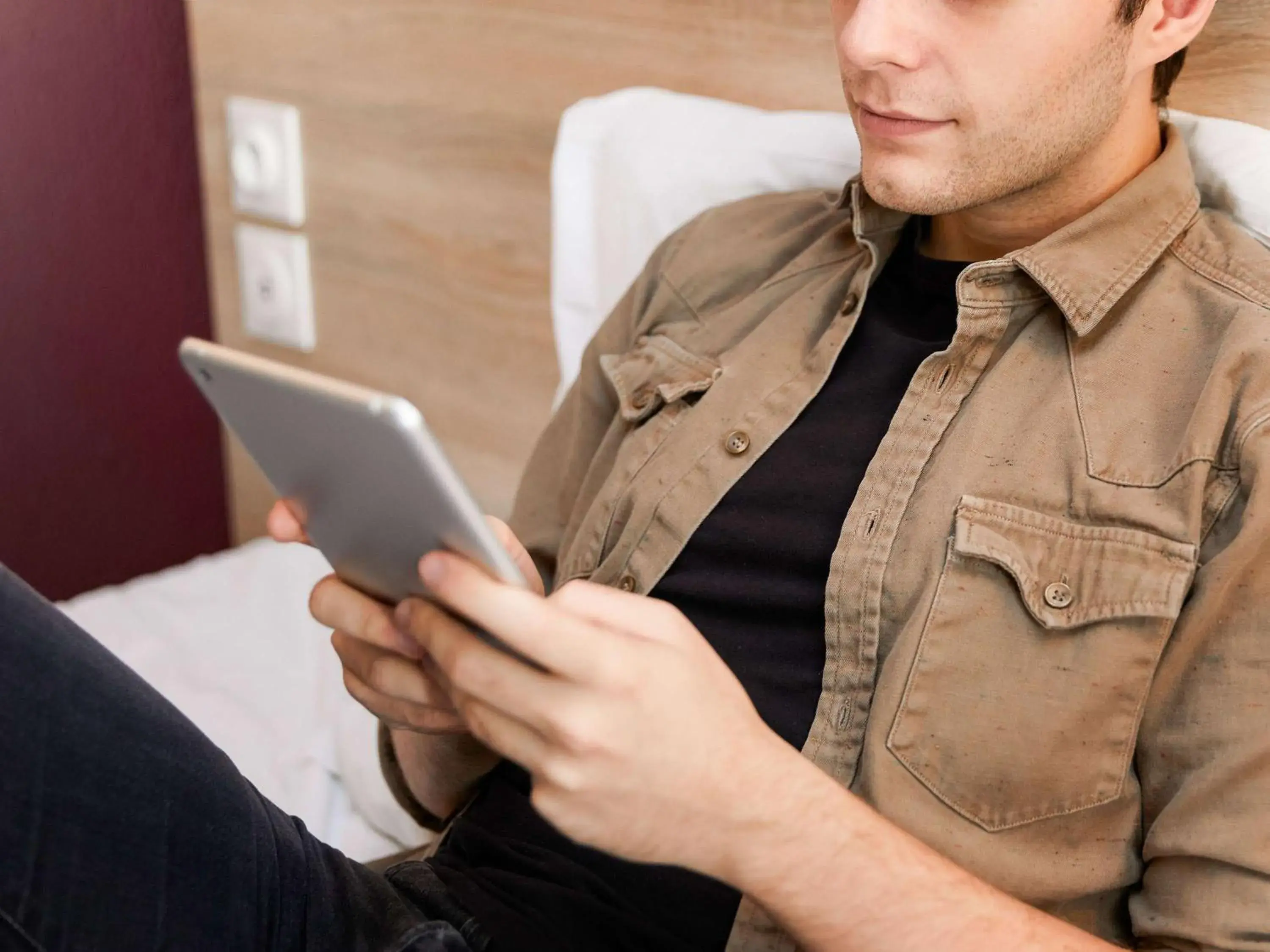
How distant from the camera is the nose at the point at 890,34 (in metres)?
0.84

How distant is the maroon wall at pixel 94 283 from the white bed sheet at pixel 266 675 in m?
0.36

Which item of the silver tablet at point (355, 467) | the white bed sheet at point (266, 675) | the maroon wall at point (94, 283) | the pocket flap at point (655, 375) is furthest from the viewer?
the maroon wall at point (94, 283)

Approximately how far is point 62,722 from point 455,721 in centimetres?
22

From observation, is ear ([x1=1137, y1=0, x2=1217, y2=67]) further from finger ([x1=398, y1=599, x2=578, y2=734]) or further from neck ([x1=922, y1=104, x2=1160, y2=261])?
finger ([x1=398, y1=599, x2=578, y2=734])

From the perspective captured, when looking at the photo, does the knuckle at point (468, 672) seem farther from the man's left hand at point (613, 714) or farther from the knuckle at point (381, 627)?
the knuckle at point (381, 627)

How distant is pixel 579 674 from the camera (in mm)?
586

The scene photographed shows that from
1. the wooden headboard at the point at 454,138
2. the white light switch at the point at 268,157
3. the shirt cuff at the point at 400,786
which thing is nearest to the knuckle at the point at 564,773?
the shirt cuff at the point at 400,786

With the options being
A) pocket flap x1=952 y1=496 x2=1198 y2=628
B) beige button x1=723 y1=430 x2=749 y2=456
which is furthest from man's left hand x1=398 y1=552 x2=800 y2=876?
beige button x1=723 y1=430 x2=749 y2=456

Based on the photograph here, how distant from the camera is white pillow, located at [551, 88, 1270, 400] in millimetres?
1153

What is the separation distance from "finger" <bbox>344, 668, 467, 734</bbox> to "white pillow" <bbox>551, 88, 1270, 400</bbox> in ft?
1.58

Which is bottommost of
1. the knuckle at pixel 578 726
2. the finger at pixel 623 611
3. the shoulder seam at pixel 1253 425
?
the knuckle at pixel 578 726

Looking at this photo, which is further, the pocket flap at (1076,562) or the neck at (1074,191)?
the neck at (1074,191)

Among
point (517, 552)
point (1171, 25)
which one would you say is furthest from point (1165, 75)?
point (517, 552)

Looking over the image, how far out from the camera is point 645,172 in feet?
3.96
